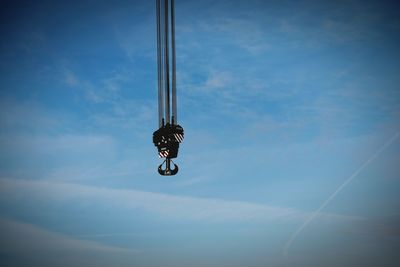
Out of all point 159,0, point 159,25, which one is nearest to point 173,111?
point 159,25

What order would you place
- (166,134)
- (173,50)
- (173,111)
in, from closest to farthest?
(166,134) → (173,111) → (173,50)

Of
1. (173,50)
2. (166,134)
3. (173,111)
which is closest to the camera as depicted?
(166,134)

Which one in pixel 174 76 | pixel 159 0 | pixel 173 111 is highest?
pixel 159 0

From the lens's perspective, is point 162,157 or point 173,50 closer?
point 162,157

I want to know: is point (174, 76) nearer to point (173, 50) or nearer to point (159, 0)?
point (173, 50)

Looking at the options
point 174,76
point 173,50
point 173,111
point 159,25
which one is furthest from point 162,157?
point 159,25

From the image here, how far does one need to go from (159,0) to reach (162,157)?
5.55 metres

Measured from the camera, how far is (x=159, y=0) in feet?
38.0

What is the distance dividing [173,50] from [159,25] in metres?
1.06

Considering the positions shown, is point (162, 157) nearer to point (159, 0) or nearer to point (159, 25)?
point (159, 25)

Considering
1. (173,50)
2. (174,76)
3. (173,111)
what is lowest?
(173,111)

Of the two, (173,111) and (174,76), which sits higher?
(174,76)

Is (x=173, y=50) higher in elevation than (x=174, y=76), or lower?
higher

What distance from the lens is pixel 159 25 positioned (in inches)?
451
